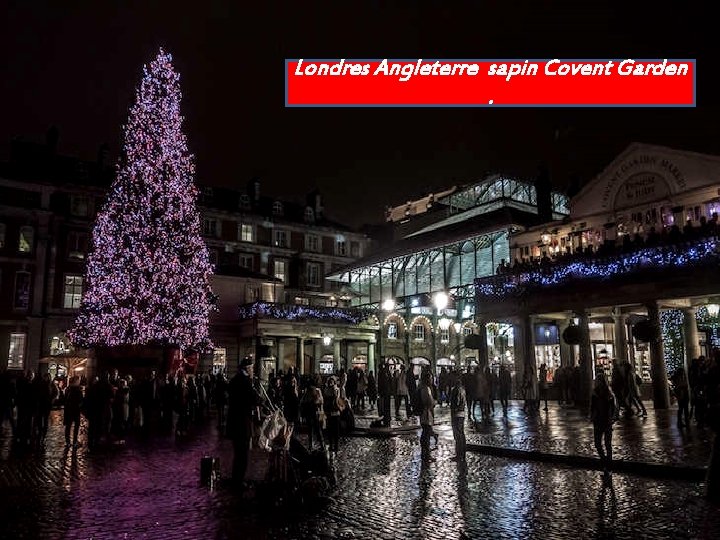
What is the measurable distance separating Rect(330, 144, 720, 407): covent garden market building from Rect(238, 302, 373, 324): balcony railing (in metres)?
5.73

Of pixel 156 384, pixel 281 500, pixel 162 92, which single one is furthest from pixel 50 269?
pixel 281 500

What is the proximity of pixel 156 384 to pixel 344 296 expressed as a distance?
30035 mm

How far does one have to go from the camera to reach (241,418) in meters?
9.48

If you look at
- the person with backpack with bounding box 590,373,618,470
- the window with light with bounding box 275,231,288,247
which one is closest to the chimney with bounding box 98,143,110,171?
the window with light with bounding box 275,231,288,247

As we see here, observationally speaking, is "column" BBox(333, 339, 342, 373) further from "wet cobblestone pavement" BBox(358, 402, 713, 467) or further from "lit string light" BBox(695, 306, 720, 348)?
"lit string light" BBox(695, 306, 720, 348)

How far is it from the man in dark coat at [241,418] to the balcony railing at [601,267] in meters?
15.2

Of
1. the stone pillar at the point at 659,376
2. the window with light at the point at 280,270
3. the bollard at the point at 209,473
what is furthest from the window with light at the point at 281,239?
the bollard at the point at 209,473

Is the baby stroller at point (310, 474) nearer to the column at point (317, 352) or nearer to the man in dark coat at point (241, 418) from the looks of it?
the man in dark coat at point (241, 418)

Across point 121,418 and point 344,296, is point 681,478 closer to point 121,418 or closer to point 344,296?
point 121,418

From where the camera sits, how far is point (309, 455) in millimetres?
9273

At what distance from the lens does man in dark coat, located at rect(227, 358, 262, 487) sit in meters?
9.43

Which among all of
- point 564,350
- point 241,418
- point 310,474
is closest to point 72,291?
point 564,350

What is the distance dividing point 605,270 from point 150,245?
19.9 m

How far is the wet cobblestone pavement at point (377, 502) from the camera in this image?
6.80 m
